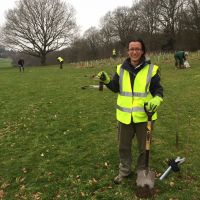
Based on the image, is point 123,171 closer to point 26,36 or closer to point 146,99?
point 146,99

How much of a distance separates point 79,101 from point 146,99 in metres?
9.78

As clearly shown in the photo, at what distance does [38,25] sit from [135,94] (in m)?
56.7

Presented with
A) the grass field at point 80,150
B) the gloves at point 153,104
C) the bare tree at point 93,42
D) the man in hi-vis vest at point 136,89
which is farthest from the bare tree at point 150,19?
the gloves at point 153,104

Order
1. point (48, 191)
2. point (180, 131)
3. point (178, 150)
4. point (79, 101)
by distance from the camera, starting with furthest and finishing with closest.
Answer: point (79, 101)
point (180, 131)
point (178, 150)
point (48, 191)

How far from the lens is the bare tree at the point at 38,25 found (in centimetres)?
5750

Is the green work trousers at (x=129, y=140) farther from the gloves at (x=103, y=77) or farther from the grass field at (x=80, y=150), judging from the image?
the gloves at (x=103, y=77)

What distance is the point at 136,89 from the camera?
5285 mm

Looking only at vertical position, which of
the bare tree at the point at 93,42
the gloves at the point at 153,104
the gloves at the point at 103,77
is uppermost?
the bare tree at the point at 93,42

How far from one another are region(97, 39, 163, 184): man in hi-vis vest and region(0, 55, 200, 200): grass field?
45.1 inches

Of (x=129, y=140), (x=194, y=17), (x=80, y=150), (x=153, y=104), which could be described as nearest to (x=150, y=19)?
(x=194, y=17)

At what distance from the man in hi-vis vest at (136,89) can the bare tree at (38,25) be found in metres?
55.8

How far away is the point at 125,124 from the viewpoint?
5.54m

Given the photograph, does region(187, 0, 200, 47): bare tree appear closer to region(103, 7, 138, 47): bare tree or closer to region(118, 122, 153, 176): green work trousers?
region(103, 7, 138, 47): bare tree

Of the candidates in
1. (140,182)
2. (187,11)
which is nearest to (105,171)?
(140,182)
